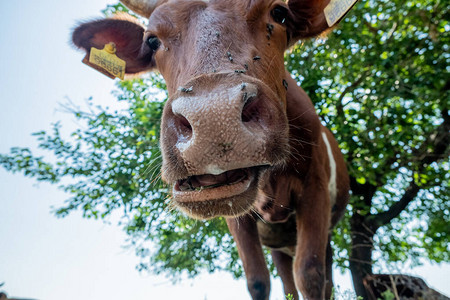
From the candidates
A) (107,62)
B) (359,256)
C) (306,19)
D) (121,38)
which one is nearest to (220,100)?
(306,19)

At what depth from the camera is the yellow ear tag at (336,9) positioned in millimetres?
2611

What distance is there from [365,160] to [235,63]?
5.35 meters

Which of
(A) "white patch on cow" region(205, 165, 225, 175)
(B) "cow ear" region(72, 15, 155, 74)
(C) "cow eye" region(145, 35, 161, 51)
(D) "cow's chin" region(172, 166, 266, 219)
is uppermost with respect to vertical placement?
(B) "cow ear" region(72, 15, 155, 74)

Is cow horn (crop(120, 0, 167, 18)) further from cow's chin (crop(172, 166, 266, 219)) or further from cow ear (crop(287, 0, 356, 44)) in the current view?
cow's chin (crop(172, 166, 266, 219))

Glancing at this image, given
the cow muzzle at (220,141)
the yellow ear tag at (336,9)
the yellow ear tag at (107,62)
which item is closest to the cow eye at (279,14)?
the yellow ear tag at (336,9)

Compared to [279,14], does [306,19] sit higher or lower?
higher

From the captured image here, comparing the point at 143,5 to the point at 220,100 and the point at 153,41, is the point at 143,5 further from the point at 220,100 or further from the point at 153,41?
the point at 220,100

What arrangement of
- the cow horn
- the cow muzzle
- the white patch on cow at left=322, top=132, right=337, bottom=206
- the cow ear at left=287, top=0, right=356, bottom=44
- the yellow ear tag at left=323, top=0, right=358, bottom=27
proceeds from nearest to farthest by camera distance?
the cow muzzle, the yellow ear tag at left=323, top=0, right=358, bottom=27, the cow ear at left=287, top=0, right=356, bottom=44, the cow horn, the white patch on cow at left=322, top=132, right=337, bottom=206

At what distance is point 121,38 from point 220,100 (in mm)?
2773

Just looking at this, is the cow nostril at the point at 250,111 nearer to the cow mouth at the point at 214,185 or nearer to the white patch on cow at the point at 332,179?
the cow mouth at the point at 214,185

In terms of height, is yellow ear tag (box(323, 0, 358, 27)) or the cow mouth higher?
yellow ear tag (box(323, 0, 358, 27))

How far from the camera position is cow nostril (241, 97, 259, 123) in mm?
1713

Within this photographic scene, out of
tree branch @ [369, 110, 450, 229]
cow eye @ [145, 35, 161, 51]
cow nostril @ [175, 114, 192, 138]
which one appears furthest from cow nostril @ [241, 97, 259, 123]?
tree branch @ [369, 110, 450, 229]

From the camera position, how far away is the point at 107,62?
3693 millimetres
